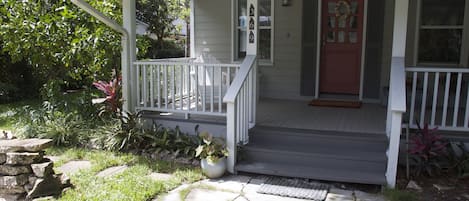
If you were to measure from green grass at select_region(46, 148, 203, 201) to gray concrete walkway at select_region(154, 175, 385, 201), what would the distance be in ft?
0.49

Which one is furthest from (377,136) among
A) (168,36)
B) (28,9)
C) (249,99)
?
(168,36)

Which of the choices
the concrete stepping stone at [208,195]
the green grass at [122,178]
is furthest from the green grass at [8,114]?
the concrete stepping stone at [208,195]

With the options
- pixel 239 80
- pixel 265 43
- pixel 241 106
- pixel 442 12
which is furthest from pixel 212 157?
pixel 442 12

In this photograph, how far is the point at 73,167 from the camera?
15.4 ft

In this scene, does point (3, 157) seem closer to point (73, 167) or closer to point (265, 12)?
point (73, 167)

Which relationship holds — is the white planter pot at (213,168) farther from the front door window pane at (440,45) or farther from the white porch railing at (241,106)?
the front door window pane at (440,45)

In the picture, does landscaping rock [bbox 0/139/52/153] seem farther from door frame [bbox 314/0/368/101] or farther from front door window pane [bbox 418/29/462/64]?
front door window pane [bbox 418/29/462/64]

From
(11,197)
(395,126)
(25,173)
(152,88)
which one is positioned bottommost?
(11,197)

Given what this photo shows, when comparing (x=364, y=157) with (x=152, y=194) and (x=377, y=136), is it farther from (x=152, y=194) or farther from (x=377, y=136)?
(x=152, y=194)

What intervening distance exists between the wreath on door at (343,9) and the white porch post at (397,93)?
254 cm

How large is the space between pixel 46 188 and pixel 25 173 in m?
0.26

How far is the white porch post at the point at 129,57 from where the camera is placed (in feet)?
18.1

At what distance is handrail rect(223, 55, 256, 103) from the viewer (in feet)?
14.3

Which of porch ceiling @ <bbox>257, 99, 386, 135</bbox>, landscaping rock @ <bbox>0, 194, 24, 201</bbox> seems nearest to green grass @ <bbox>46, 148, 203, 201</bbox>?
landscaping rock @ <bbox>0, 194, 24, 201</bbox>
